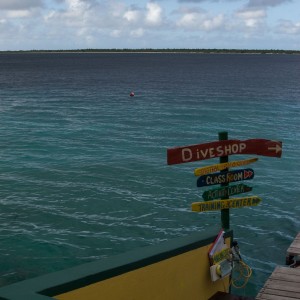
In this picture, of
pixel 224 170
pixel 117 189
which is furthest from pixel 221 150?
pixel 117 189

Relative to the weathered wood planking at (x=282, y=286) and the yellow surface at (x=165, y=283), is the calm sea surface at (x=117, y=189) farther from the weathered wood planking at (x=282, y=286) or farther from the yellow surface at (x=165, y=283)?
the yellow surface at (x=165, y=283)

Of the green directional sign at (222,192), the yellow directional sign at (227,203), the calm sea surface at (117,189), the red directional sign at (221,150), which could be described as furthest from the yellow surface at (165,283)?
the calm sea surface at (117,189)

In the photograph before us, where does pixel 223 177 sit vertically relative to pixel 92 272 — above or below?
above

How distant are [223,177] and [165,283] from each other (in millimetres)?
2374

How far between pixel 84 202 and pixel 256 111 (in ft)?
117

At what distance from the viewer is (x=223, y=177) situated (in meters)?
8.43

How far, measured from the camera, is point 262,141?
8.41 m

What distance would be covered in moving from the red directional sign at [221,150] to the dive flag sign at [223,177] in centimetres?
34

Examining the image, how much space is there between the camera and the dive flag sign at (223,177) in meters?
8.23

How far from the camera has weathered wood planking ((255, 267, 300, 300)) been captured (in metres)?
8.82

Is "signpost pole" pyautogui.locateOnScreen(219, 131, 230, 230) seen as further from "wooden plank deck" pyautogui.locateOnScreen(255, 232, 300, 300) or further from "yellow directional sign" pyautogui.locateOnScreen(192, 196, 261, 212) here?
"wooden plank deck" pyautogui.locateOnScreen(255, 232, 300, 300)

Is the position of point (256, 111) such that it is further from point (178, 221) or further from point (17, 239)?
point (17, 239)

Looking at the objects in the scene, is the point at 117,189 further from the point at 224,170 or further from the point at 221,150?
the point at 221,150

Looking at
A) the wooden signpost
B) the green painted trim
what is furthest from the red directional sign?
the green painted trim
